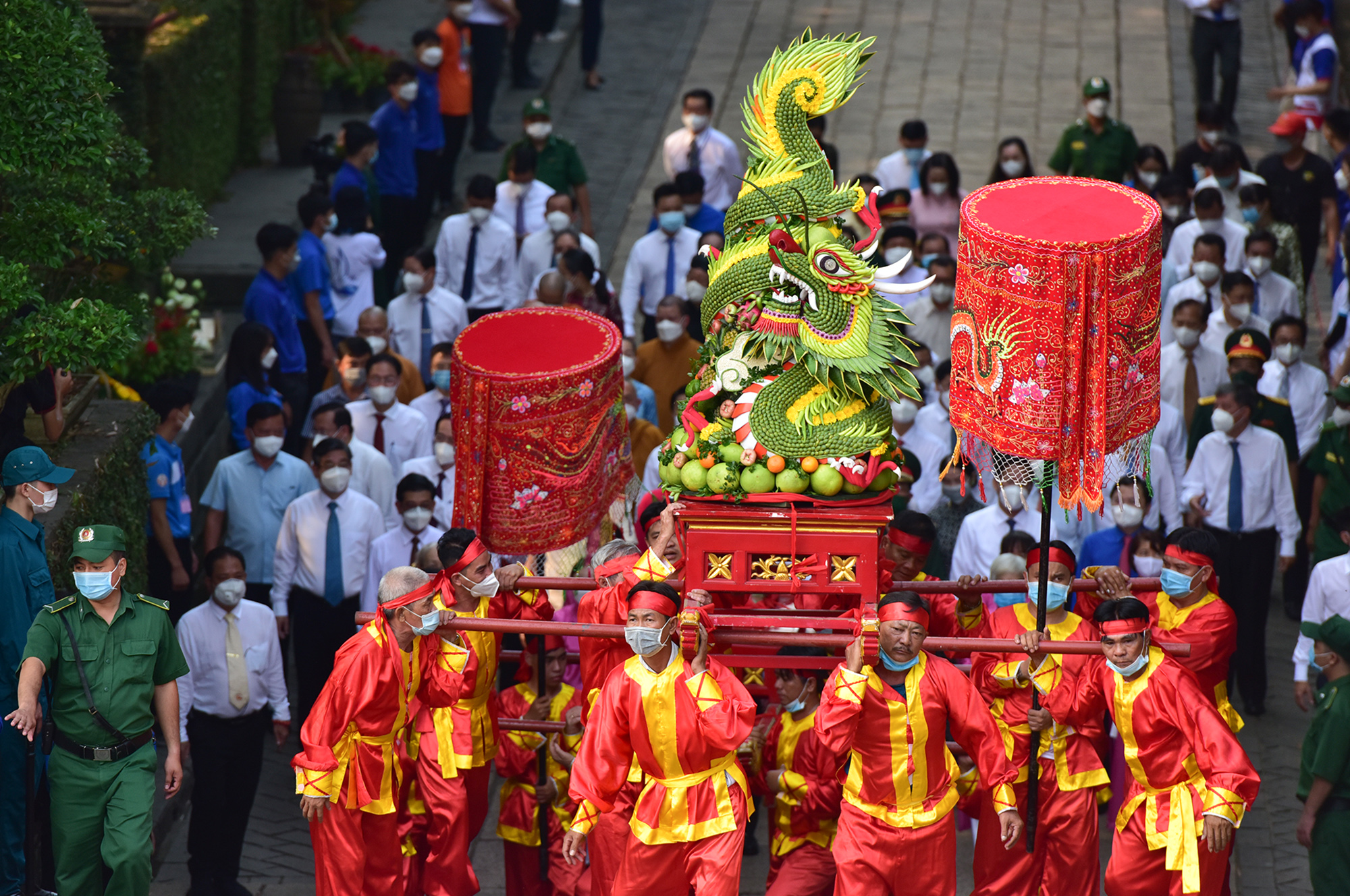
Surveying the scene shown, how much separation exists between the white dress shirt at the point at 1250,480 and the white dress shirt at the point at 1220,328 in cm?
145

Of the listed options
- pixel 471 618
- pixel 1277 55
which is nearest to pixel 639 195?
pixel 1277 55

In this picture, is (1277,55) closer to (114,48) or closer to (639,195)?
(639,195)

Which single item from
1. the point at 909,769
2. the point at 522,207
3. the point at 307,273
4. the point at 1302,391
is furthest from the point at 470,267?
the point at 909,769

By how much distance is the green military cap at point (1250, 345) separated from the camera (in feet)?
37.0

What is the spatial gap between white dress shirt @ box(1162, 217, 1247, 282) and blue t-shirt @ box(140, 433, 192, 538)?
7.02 metres

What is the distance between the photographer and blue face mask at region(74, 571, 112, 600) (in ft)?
26.2

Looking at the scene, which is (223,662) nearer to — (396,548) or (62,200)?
(396,548)

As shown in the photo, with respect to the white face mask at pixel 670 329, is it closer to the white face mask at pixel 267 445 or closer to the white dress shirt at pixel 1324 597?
the white face mask at pixel 267 445

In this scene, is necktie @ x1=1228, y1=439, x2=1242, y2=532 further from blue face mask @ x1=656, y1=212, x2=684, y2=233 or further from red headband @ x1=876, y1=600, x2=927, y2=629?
blue face mask @ x1=656, y1=212, x2=684, y2=233

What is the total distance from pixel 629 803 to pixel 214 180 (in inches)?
395

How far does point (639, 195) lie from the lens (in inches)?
701

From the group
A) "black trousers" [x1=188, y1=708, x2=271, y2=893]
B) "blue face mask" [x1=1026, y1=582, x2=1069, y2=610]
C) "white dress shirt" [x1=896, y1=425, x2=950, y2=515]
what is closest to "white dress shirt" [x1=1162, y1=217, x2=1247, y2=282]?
"white dress shirt" [x1=896, y1=425, x2=950, y2=515]

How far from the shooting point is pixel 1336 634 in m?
8.21

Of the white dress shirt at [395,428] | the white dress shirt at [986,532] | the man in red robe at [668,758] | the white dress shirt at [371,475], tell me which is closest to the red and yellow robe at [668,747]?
the man in red robe at [668,758]
